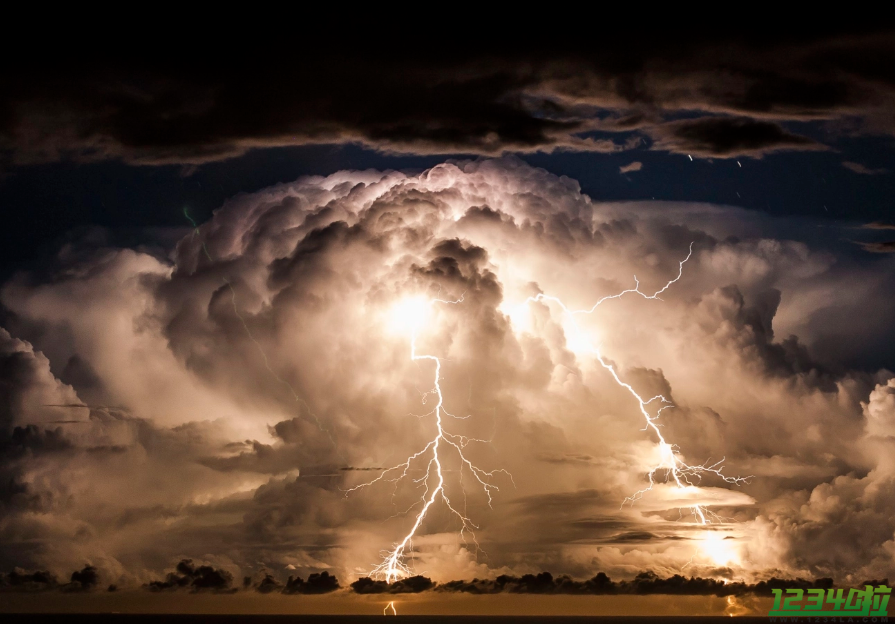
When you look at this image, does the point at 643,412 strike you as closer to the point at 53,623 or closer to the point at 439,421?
the point at 439,421

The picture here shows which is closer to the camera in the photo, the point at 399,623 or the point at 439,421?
the point at 439,421

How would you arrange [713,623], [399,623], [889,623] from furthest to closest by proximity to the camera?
[713,623] < [399,623] < [889,623]

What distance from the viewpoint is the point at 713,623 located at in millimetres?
192500

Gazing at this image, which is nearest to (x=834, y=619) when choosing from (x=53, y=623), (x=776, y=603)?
(x=776, y=603)

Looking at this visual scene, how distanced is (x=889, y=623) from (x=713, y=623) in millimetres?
52705

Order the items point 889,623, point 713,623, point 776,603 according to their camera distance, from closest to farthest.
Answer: point 776,603, point 889,623, point 713,623

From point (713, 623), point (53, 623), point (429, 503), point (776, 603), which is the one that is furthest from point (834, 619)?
point (53, 623)

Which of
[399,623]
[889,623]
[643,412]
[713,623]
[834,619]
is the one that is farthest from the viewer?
[713,623]

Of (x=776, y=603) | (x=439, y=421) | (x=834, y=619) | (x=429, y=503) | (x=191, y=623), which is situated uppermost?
(x=439, y=421)

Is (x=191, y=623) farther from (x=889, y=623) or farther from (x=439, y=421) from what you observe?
(x=889, y=623)

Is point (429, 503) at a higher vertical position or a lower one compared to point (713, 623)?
higher

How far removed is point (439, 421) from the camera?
43188mm

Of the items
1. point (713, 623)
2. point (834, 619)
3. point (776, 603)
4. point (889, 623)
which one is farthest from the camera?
point (713, 623)

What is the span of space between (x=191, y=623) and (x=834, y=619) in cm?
20155
